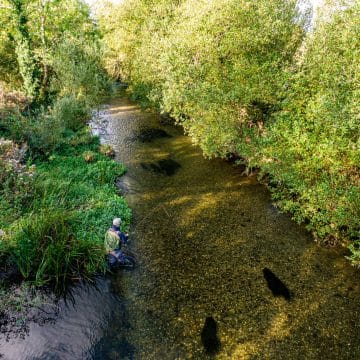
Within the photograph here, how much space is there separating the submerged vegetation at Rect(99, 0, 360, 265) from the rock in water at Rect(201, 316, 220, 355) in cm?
610

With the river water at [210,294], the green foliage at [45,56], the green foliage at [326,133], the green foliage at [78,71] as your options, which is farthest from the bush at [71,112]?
the green foliage at [326,133]

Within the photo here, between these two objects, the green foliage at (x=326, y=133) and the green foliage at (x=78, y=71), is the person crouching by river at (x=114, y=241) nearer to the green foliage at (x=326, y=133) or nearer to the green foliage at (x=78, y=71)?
the green foliage at (x=326, y=133)

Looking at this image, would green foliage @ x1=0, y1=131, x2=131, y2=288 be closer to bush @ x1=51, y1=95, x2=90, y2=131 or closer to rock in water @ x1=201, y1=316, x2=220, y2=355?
bush @ x1=51, y1=95, x2=90, y2=131

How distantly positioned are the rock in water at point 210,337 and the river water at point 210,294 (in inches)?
5.2

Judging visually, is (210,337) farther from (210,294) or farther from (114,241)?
(114,241)

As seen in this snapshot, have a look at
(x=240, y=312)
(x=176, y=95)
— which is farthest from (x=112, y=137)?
(x=240, y=312)

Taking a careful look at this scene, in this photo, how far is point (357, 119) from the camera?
434 inches

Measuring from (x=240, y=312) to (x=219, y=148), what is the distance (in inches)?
486

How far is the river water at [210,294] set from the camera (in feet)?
29.7

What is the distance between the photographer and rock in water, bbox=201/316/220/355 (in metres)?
9.03

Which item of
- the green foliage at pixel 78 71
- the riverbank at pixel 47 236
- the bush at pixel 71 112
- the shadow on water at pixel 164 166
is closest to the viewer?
the riverbank at pixel 47 236

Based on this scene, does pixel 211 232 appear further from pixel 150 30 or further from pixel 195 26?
pixel 150 30

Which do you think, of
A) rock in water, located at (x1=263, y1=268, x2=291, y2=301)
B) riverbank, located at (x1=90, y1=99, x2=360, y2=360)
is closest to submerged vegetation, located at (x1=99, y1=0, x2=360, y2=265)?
riverbank, located at (x1=90, y1=99, x2=360, y2=360)

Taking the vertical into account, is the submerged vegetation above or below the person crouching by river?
above
